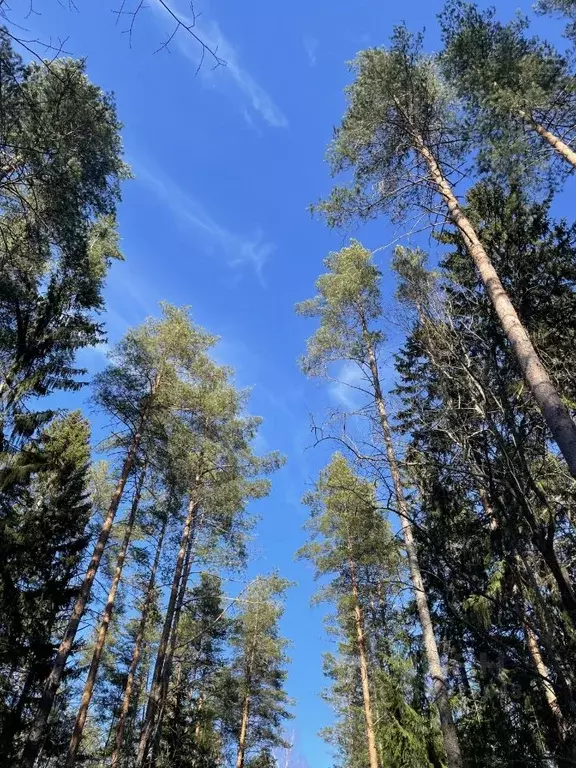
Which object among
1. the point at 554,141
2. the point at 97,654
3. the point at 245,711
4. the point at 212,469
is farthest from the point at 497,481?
the point at 245,711

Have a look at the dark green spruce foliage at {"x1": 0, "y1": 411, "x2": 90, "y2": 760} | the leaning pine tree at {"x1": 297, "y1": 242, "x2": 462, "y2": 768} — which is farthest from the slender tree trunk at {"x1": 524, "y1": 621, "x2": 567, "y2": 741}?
the dark green spruce foliage at {"x1": 0, "y1": 411, "x2": 90, "y2": 760}

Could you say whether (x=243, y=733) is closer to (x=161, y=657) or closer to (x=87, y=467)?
(x=161, y=657)

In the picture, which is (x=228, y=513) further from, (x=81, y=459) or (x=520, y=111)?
(x=520, y=111)

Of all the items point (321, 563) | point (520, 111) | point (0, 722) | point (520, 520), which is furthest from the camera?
point (321, 563)

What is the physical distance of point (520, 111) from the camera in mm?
8164

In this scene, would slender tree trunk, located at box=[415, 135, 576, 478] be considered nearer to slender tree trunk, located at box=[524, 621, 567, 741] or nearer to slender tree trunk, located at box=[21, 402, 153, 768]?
slender tree trunk, located at box=[524, 621, 567, 741]

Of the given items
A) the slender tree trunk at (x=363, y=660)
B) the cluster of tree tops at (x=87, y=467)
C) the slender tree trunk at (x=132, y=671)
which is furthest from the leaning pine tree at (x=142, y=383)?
the slender tree trunk at (x=363, y=660)

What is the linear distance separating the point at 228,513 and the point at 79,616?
14.7 ft

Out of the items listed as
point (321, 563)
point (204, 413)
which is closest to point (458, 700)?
point (321, 563)

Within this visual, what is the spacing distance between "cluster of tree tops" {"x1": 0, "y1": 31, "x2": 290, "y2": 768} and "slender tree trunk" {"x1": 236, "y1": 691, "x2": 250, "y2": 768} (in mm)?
174

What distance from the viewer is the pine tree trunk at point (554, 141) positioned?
8148 mm

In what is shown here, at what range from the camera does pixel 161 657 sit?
11.4 meters

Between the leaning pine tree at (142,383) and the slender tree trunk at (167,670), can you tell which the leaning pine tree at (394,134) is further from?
the slender tree trunk at (167,670)

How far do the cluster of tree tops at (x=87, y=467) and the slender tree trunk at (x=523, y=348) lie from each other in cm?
660
